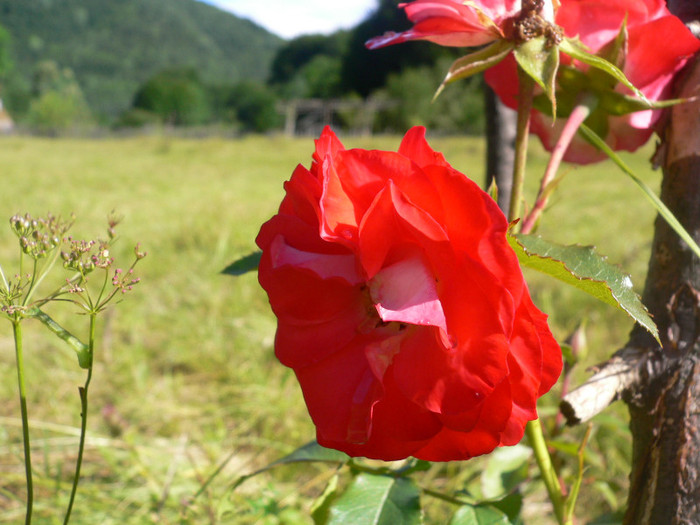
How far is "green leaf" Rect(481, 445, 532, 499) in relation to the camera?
0.55 metres

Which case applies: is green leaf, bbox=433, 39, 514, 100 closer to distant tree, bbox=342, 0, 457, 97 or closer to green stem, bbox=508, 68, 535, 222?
green stem, bbox=508, 68, 535, 222

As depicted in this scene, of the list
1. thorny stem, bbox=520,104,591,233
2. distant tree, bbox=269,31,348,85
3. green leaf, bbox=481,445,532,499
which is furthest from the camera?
distant tree, bbox=269,31,348,85

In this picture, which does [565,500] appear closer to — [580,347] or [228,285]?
[580,347]

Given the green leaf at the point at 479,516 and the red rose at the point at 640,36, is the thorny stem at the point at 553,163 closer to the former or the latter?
the red rose at the point at 640,36

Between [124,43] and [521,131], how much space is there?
39189mm

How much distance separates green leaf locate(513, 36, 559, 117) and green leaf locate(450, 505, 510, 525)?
23 centimetres

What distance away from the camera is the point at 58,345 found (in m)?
1.16

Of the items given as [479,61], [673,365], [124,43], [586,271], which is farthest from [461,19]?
[124,43]

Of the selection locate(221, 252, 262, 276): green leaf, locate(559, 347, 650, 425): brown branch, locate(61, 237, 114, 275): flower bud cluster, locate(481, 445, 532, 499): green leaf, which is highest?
locate(61, 237, 114, 275): flower bud cluster

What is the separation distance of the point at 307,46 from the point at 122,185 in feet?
78.2

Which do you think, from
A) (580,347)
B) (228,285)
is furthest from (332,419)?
(228,285)

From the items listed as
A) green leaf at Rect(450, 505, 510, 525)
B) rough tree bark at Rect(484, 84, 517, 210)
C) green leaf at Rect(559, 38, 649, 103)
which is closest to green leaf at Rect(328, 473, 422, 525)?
green leaf at Rect(450, 505, 510, 525)

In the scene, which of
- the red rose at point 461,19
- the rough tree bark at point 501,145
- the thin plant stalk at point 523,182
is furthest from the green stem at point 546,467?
the rough tree bark at point 501,145

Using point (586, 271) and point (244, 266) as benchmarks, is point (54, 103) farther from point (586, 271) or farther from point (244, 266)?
point (586, 271)
